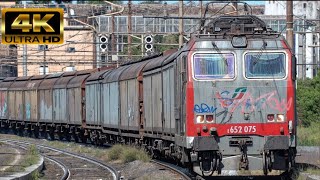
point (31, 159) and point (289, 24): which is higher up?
point (289, 24)

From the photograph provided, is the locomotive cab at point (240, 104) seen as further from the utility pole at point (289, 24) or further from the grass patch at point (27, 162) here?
the utility pole at point (289, 24)

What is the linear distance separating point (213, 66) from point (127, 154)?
31.0 feet

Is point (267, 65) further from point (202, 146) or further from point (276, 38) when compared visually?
point (202, 146)

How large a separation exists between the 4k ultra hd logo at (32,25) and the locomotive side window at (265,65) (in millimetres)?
5680

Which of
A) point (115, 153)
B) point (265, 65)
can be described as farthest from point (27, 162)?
point (265, 65)

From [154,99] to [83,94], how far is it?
14.8 metres

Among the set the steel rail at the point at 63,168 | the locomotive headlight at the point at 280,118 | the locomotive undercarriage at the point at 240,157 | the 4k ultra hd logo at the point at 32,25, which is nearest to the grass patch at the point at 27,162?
the steel rail at the point at 63,168

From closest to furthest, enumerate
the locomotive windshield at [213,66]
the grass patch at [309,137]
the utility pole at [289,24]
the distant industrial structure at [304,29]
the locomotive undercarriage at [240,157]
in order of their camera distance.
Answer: the locomotive undercarriage at [240,157] < the locomotive windshield at [213,66] < the utility pole at [289,24] < the grass patch at [309,137] < the distant industrial structure at [304,29]

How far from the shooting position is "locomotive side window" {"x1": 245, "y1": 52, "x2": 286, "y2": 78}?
688 inches

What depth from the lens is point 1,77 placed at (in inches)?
2290

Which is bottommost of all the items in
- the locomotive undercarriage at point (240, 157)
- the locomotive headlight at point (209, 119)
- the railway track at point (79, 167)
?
the railway track at point (79, 167)

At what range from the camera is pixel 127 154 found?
86.3 feet

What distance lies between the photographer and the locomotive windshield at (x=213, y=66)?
57.0 feet

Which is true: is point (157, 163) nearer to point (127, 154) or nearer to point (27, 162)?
point (127, 154)
